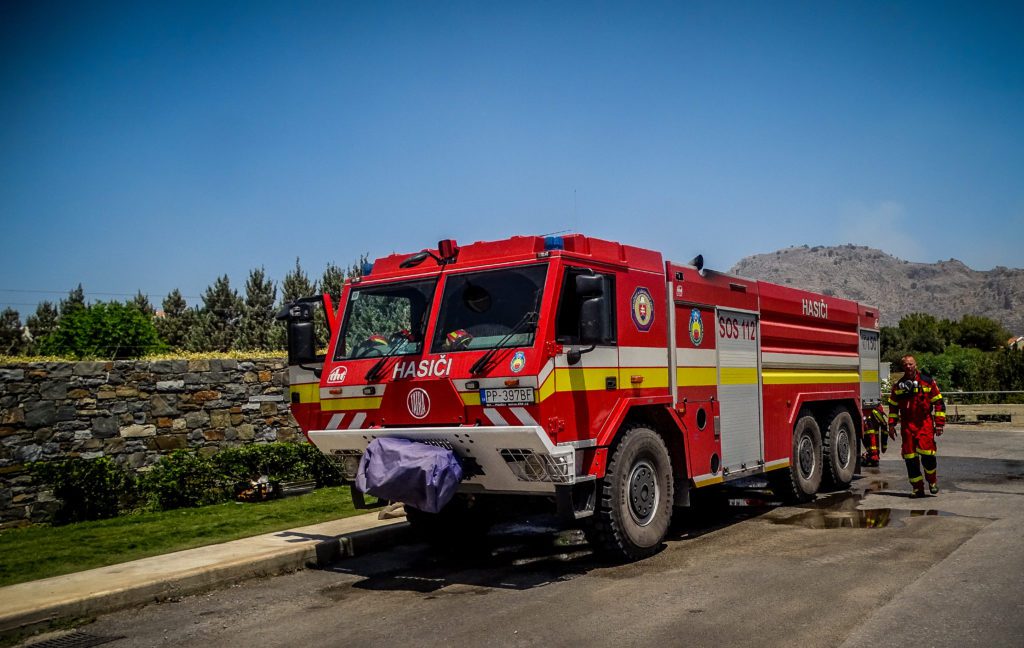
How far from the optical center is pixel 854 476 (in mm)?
14539

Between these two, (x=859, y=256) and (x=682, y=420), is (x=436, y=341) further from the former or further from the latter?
(x=859, y=256)

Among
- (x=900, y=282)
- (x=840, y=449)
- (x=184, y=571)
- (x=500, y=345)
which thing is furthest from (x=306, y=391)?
(x=900, y=282)

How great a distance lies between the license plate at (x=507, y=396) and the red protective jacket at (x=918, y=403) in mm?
6750

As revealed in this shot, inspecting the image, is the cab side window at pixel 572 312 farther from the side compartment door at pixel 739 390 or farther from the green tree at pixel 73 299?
the green tree at pixel 73 299

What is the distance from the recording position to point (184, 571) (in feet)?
26.0

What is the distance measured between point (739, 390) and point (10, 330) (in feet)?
132

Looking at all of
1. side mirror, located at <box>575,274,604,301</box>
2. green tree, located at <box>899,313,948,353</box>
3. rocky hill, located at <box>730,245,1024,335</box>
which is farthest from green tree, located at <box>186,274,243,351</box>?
rocky hill, located at <box>730,245,1024,335</box>

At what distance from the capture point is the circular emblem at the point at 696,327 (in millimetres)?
9508

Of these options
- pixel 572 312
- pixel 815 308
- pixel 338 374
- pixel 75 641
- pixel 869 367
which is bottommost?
pixel 75 641

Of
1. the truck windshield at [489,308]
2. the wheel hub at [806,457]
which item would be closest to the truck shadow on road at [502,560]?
the wheel hub at [806,457]

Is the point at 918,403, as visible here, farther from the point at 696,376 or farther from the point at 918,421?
the point at 696,376

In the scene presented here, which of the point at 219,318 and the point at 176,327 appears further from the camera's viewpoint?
the point at 176,327

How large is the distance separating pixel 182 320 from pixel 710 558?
2832 centimetres

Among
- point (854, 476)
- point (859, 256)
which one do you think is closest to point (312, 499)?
point (854, 476)
